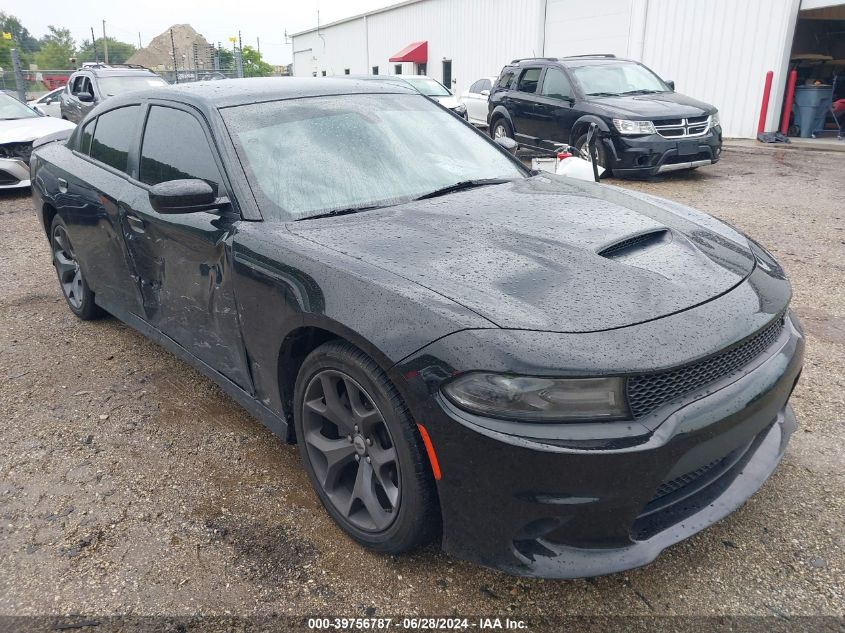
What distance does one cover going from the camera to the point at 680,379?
1.82 meters

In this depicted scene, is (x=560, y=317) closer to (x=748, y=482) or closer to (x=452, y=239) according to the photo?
(x=452, y=239)

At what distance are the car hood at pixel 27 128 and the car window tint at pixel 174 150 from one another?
696cm

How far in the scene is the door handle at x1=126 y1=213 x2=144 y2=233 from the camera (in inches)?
124

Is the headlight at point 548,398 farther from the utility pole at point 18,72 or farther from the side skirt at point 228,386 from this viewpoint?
the utility pole at point 18,72

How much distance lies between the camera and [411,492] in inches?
77.2

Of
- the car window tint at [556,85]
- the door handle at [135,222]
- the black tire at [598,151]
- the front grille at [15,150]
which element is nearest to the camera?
the door handle at [135,222]

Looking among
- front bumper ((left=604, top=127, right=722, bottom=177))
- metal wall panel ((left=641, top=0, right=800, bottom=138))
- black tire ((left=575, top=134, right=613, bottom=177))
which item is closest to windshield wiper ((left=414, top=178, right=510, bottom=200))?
front bumper ((left=604, top=127, right=722, bottom=177))

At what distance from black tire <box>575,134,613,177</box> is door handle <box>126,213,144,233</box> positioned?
23.6ft

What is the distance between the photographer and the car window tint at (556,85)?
9.92m

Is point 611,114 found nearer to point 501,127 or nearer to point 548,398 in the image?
point 501,127

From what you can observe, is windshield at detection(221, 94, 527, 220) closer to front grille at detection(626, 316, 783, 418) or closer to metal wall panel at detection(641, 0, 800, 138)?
front grille at detection(626, 316, 783, 418)

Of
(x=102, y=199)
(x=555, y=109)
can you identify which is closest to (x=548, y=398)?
(x=102, y=199)

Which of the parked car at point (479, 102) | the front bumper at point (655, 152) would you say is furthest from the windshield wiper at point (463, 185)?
the parked car at point (479, 102)

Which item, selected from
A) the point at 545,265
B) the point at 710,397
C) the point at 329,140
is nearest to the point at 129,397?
the point at 329,140
